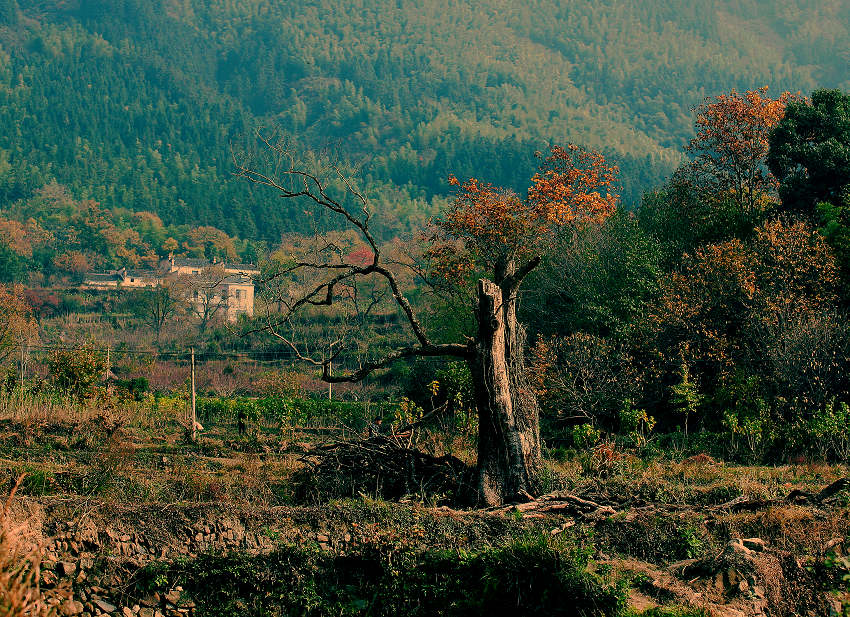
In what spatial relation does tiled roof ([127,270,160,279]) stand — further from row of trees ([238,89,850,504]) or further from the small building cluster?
row of trees ([238,89,850,504])

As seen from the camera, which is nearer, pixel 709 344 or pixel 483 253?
→ pixel 709 344

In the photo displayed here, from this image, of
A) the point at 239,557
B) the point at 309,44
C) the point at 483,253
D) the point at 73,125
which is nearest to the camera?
the point at 239,557

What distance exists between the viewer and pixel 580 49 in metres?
178

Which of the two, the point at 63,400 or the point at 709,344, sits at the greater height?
the point at 709,344

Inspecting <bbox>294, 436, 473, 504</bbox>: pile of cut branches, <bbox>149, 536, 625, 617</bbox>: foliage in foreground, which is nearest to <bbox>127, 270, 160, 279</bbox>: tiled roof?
<bbox>294, 436, 473, 504</bbox>: pile of cut branches

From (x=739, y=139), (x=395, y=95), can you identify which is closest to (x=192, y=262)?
(x=739, y=139)

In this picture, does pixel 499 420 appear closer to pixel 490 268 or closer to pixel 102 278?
pixel 490 268

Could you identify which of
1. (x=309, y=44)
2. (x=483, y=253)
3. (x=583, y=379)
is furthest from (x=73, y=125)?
(x=583, y=379)

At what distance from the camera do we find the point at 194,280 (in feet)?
194

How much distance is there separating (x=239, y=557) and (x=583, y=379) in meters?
10.9

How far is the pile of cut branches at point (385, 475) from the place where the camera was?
1150 centimetres

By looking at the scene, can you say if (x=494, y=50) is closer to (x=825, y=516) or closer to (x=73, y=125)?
(x=73, y=125)

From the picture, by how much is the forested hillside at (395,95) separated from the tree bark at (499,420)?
69249mm

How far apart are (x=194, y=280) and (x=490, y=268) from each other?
1510 inches
